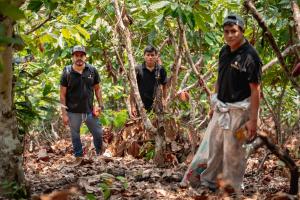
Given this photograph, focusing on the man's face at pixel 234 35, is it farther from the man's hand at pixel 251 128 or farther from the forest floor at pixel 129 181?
the forest floor at pixel 129 181

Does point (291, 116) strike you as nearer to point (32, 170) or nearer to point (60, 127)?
point (32, 170)

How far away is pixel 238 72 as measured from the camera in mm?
4242

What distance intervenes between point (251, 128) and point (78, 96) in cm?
325

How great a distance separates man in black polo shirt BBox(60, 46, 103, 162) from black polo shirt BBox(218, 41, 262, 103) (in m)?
2.74

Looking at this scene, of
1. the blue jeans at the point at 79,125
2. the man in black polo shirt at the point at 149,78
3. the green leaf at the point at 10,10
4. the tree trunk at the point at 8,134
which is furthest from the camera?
the man in black polo shirt at the point at 149,78

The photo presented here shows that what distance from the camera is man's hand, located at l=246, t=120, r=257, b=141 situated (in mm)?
4154

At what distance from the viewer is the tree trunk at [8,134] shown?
3410mm

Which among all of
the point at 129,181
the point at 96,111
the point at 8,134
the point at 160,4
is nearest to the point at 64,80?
the point at 96,111

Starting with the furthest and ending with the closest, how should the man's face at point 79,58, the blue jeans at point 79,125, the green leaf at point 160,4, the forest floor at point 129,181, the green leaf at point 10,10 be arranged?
the blue jeans at point 79,125 → the man's face at point 79,58 → the green leaf at point 160,4 → the forest floor at point 129,181 → the green leaf at point 10,10

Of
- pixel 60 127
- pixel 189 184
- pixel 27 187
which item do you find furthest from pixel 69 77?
pixel 60 127

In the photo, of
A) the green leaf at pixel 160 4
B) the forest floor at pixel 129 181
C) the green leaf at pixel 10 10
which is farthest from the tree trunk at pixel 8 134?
the green leaf at pixel 10 10

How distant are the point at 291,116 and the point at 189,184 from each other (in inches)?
160

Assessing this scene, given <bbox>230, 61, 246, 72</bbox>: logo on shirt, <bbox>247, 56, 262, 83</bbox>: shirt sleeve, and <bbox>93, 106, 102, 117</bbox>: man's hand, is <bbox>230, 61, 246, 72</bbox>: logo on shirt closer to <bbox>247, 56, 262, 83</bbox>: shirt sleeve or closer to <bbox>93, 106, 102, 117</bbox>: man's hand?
<bbox>247, 56, 262, 83</bbox>: shirt sleeve

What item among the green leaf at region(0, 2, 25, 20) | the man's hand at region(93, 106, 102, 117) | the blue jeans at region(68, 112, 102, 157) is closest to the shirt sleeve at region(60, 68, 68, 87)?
the blue jeans at region(68, 112, 102, 157)
